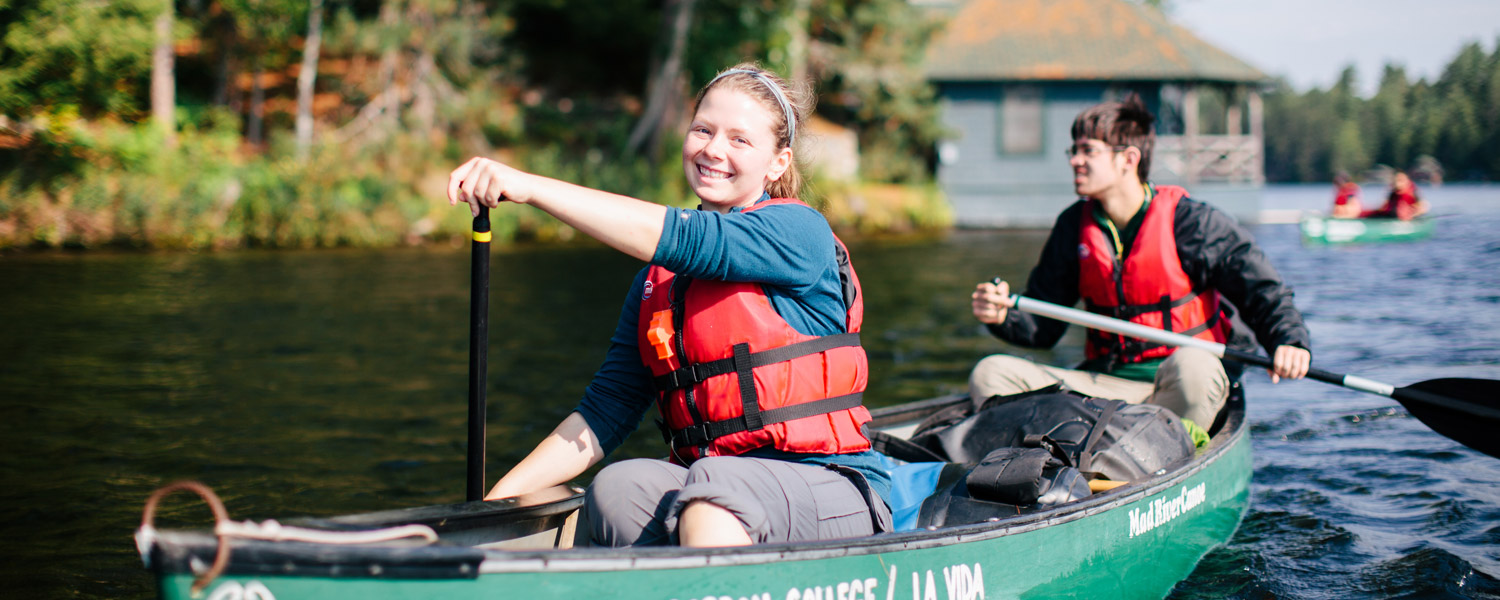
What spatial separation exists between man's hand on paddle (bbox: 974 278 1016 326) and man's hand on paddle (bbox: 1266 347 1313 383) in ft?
3.20

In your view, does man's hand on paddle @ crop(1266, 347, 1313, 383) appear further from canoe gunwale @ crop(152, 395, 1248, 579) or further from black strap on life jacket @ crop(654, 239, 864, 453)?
black strap on life jacket @ crop(654, 239, 864, 453)

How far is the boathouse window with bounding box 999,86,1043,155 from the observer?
76.1ft

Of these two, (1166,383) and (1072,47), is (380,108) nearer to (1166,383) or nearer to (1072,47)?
(1072,47)

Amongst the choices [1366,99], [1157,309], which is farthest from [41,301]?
[1366,99]

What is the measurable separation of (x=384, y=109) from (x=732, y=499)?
19.6 m

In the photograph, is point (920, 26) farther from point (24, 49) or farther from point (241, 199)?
point (24, 49)

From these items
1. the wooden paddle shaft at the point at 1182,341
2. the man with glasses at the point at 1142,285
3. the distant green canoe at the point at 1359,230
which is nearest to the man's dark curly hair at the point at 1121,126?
the man with glasses at the point at 1142,285

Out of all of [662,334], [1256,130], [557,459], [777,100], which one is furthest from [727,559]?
[1256,130]

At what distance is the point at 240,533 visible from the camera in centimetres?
185

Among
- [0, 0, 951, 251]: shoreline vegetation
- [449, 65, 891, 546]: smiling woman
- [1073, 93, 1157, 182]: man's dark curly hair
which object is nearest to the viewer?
[449, 65, 891, 546]: smiling woman

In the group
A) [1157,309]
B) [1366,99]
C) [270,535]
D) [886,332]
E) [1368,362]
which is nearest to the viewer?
[270,535]

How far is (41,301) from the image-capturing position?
10438 mm

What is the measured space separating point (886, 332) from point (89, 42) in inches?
518

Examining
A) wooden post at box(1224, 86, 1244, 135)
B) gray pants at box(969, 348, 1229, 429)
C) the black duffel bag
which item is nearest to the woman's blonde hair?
the black duffel bag
